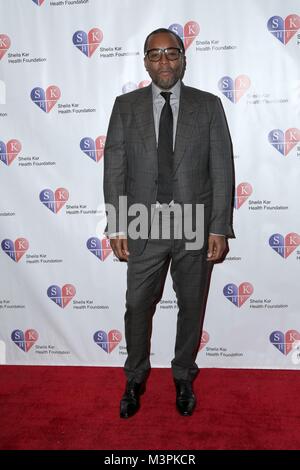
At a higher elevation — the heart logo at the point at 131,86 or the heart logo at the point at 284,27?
the heart logo at the point at 284,27

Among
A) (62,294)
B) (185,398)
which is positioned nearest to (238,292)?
(185,398)

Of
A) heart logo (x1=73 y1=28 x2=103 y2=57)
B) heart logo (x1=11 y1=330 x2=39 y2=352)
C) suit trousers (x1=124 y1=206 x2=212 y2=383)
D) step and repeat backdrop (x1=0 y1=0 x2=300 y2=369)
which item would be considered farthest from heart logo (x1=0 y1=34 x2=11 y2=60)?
heart logo (x1=11 y1=330 x2=39 y2=352)

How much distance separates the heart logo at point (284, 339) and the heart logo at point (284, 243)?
519 mm

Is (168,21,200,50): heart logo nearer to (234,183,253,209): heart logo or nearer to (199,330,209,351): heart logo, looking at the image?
(234,183,253,209): heart logo

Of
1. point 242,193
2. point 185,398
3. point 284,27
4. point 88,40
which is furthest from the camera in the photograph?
point 242,193

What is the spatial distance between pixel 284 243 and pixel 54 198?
1.50 meters

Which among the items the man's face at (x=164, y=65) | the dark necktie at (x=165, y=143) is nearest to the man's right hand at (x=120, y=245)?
the dark necktie at (x=165, y=143)

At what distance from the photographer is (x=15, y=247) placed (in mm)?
2852

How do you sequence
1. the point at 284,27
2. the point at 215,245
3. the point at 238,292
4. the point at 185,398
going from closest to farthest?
the point at 215,245, the point at 185,398, the point at 284,27, the point at 238,292

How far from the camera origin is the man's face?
6.73 feet

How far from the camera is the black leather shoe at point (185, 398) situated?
89.7 inches

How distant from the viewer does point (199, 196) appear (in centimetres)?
216

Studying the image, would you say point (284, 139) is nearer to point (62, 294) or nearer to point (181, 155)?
point (181, 155)

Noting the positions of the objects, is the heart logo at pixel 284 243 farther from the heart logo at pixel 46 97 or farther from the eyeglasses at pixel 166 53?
the heart logo at pixel 46 97
